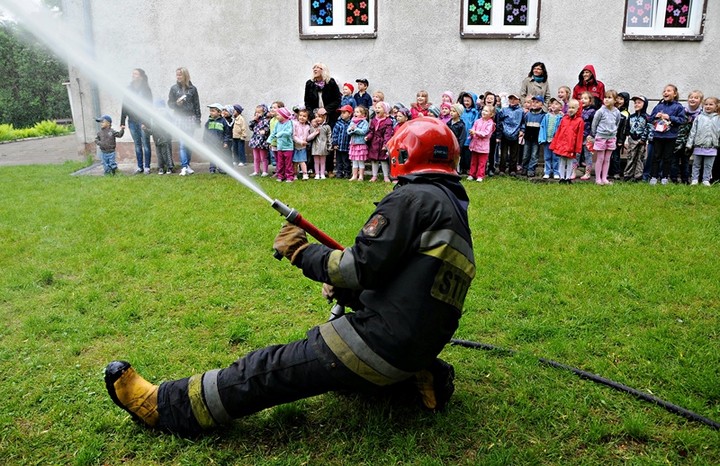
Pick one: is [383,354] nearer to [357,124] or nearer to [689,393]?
[689,393]

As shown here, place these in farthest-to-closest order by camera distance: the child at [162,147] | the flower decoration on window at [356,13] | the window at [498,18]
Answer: the flower decoration on window at [356,13]
the window at [498,18]
the child at [162,147]

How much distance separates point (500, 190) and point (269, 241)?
4.95 metres

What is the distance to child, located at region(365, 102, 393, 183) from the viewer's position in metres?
12.2

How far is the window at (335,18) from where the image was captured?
14156 mm

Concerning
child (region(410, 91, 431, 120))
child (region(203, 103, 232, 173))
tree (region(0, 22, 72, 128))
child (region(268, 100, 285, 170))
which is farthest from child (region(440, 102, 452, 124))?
tree (region(0, 22, 72, 128))

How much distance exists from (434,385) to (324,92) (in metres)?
10.3

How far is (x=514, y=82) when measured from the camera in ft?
45.8

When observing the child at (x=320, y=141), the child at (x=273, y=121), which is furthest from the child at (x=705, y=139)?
the child at (x=273, y=121)

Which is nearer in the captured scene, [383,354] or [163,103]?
[383,354]

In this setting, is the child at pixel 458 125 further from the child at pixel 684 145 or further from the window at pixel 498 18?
the child at pixel 684 145

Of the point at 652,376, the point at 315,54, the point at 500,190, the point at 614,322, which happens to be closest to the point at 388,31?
the point at 315,54

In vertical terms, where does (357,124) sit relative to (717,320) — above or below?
above

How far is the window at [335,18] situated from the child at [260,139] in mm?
2512

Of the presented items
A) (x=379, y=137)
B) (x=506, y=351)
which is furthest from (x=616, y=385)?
(x=379, y=137)
